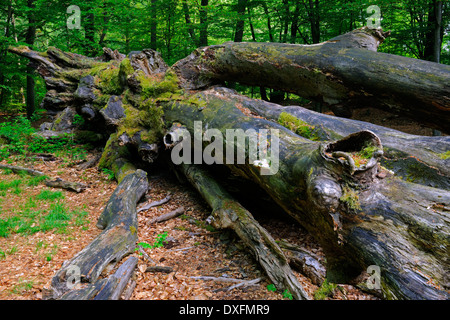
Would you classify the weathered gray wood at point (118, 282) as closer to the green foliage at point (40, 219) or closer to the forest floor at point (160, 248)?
the forest floor at point (160, 248)

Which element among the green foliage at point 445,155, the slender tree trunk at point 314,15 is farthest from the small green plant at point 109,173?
the slender tree trunk at point 314,15

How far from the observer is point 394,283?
250 cm

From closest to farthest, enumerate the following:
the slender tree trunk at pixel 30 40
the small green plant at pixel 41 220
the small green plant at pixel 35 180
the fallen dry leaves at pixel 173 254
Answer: the fallen dry leaves at pixel 173 254
the small green plant at pixel 41 220
the small green plant at pixel 35 180
the slender tree trunk at pixel 30 40

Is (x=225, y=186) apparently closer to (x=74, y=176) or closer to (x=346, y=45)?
(x=346, y=45)

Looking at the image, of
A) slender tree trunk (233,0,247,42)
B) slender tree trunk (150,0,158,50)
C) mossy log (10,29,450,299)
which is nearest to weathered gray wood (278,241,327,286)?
mossy log (10,29,450,299)

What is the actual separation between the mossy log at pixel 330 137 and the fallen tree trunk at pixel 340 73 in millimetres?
18

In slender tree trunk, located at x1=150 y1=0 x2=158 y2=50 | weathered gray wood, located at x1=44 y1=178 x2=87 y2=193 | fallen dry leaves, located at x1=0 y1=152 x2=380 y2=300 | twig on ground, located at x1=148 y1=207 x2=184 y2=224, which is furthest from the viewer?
slender tree trunk, located at x1=150 y1=0 x2=158 y2=50

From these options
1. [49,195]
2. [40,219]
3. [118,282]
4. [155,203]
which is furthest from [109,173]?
[118,282]

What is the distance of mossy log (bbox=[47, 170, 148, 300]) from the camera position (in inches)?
123

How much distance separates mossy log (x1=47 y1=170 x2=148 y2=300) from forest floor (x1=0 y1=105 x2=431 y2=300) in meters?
0.22

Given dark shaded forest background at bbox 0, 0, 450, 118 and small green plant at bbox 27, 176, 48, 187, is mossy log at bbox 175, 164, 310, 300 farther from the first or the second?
dark shaded forest background at bbox 0, 0, 450, 118

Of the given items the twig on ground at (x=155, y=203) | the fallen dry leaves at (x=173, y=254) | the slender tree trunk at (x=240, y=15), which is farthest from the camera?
the slender tree trunk at (x=240, y=15)

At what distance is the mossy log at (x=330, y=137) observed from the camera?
2.61m
